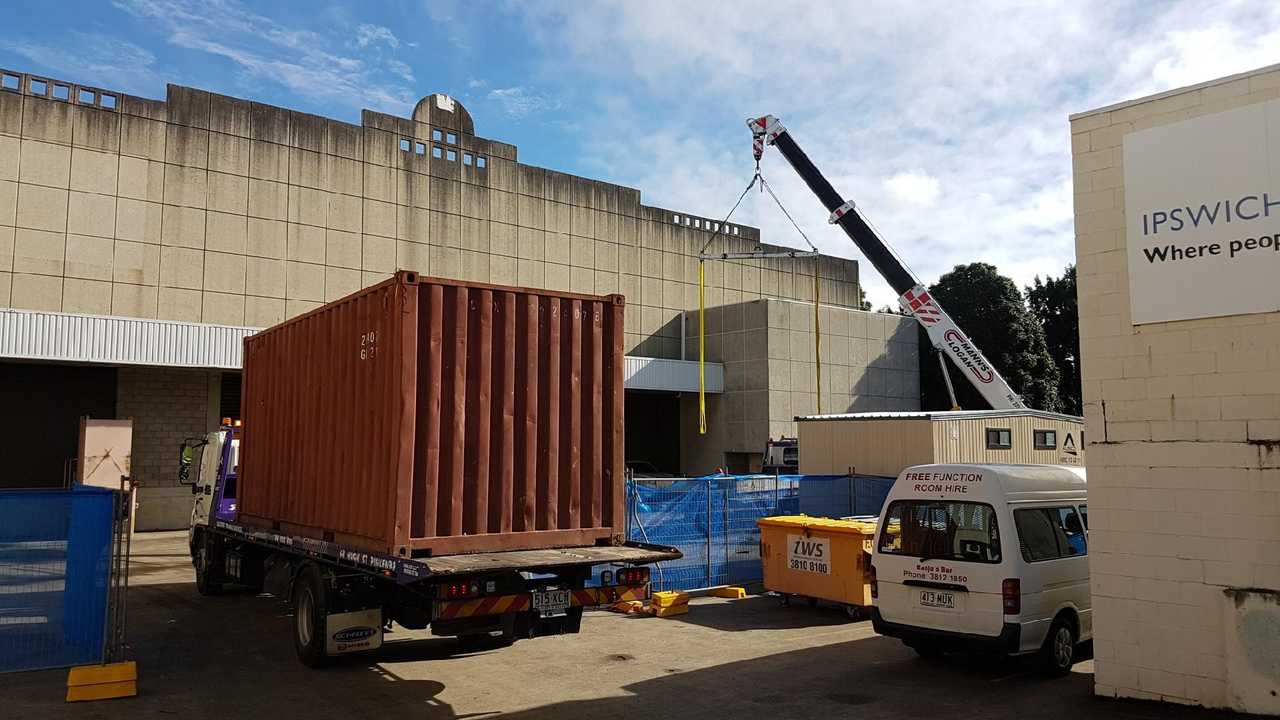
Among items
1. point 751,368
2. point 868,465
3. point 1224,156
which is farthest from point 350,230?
point 1224,156

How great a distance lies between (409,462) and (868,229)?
21.1 m

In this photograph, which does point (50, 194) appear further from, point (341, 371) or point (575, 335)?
point (575, 335)

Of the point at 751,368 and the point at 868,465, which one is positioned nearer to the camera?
the point at 868,465

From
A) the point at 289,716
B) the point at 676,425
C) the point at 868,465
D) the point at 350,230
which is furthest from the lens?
the point at 676,425

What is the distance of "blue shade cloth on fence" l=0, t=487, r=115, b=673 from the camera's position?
8.91m

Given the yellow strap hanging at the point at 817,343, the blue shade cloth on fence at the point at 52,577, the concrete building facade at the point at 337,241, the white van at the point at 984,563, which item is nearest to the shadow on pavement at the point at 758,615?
the white van at the point at 984,563

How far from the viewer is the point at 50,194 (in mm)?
26203

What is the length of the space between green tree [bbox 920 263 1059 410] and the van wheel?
3482 centimetres

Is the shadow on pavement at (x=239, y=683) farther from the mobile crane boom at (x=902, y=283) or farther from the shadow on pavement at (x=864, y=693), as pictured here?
the mobile crane boom at (x=902, y=283)

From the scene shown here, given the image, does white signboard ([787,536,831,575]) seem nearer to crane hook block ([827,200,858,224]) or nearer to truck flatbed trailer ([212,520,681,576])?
truck flatbed trailer ([212,520,681,576])

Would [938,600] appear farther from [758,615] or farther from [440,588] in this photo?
[440,588]

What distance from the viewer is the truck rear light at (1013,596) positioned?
8.73 metres

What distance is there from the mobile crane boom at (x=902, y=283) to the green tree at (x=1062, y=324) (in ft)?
80.0

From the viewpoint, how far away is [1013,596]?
8742 millimetres
